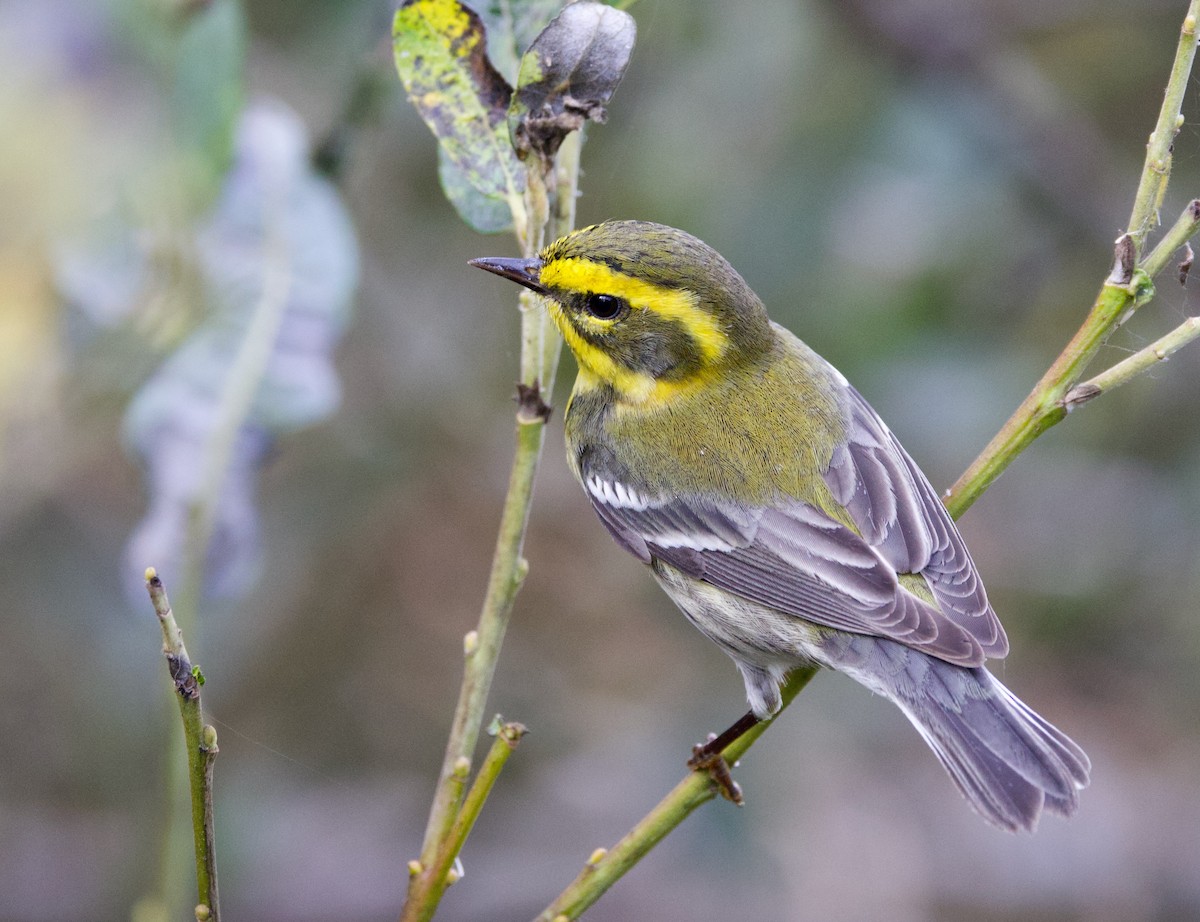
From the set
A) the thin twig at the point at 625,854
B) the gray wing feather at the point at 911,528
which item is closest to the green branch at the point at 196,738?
the thin twig at the point at 625,854

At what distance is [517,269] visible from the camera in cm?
280

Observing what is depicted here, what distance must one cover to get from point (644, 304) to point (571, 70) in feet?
3.55

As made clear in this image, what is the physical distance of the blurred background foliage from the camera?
Answer: 3727mm

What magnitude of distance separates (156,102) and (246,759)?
8.12ft

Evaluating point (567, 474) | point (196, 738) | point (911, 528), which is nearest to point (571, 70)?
point (196, 738)

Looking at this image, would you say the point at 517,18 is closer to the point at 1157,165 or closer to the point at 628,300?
the point at 628,300

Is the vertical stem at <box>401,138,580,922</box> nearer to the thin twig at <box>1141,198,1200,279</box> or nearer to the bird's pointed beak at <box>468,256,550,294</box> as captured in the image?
the bird's pointed beak at <box>468,256,550,294</box>

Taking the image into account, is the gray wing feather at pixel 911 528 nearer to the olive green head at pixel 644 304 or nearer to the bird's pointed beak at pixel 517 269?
the olive green head at pixel 644 304

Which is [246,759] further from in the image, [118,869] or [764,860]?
[764,860]

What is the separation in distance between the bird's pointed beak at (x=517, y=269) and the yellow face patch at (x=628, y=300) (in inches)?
1.1

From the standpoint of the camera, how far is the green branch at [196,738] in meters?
1.54

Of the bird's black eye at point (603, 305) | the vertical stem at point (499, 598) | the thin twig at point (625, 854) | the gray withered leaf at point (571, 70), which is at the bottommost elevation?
the thin twig at point (625, 854)

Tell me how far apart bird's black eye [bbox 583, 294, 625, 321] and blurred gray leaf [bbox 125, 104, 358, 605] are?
552 millimetres

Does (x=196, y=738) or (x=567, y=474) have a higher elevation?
(x=567, y=474)
